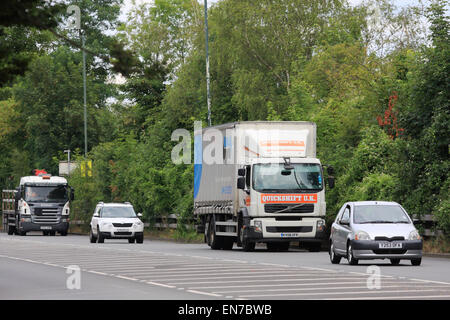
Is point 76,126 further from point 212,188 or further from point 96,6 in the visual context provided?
point 212,188

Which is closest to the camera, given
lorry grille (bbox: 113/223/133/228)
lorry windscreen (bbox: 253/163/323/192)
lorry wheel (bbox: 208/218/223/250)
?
lorry windscreen (bbox: 253/163/323/192)

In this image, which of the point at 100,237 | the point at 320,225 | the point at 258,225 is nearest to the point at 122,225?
the point at 100,237

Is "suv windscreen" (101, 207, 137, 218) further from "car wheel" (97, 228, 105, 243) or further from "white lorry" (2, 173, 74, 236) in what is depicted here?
"white lorry" (2, 173, 74, 236)

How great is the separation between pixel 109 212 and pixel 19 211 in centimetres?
1653

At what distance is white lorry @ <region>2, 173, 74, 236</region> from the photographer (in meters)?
62.4

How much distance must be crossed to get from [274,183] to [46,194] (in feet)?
99.6

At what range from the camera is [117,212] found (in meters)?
48.5

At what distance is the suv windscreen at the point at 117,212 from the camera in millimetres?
48188

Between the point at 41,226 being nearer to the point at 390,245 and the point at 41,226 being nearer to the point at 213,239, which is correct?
the point at 213,239

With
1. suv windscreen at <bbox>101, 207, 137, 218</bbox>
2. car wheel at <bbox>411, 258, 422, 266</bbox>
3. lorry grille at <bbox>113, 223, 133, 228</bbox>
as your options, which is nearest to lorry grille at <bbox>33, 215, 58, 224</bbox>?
suv windscreen at <bbox>101, 207, 137, 218</bbox>

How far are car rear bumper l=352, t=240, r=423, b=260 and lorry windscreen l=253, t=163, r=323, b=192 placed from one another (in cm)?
927

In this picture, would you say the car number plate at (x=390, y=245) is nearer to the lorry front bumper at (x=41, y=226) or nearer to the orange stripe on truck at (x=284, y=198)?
the orange stripe on truck at (x=284, y=198)

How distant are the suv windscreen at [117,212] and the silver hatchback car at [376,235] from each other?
71.6 feet
